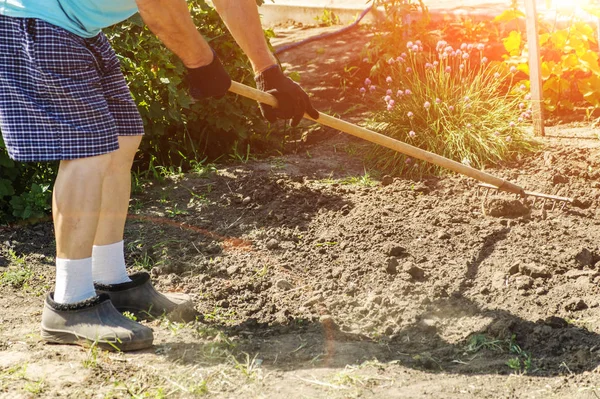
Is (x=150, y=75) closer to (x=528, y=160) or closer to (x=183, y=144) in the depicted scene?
(x=183, y=144)

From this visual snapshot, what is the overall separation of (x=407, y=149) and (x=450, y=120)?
1.40 meters

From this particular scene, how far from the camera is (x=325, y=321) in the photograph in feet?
10.7

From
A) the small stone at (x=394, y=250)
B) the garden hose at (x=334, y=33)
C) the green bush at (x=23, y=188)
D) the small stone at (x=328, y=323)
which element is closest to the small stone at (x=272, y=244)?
the small stone at (x=394, y=250)

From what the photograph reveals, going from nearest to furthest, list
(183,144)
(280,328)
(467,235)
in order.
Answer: (280,328)
(467,235)
(183,144)

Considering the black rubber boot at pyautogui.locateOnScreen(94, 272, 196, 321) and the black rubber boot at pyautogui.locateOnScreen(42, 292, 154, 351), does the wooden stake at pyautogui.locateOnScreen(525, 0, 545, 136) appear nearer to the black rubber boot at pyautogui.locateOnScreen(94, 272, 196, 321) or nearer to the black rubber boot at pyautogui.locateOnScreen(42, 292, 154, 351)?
the black rubber boot at pyautogui.locateOnScreen(94, 272, 196, 321)

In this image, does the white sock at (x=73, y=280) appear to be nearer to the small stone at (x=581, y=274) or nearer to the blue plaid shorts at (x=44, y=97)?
the blue plaid shorts at (x=44, y=97)

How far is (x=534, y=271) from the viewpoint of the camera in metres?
3.51

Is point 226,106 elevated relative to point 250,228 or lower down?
elevated

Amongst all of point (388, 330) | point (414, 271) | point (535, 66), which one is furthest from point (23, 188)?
point (535, 66)

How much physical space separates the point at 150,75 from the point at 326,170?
1211 millimetres

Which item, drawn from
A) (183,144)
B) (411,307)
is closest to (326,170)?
(183,144)

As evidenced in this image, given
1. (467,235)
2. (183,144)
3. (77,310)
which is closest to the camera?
(77,310)

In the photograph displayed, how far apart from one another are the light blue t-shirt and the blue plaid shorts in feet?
0.08

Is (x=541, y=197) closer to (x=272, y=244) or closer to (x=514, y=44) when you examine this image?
(x=272, y=244)
